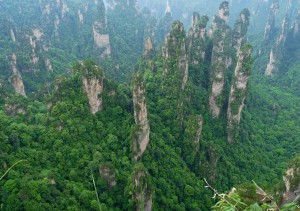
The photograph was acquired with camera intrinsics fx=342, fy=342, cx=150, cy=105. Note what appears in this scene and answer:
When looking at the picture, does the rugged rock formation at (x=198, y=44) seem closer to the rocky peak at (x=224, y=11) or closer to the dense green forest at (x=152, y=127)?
the dense green forest at (x=152, y=127)

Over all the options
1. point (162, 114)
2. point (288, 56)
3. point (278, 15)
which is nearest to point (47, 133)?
point (162, 114)

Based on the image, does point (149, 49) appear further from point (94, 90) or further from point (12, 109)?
point (12, 109)

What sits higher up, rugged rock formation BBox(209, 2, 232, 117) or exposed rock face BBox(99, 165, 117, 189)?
rugged rock formation BBox(209, 2, 232, 117)

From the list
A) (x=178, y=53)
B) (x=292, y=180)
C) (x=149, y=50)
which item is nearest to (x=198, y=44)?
(x=149, y=50)

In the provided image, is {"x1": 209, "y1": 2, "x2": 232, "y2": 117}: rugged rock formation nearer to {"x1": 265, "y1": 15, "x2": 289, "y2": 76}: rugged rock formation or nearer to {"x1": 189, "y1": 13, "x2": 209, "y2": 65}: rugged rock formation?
{"x1": 189, "y1": 13, "x2": 209, "y2": 65}: rugged rock formation

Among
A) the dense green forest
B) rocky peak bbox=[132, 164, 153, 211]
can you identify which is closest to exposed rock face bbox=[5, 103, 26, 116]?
the dense green forest

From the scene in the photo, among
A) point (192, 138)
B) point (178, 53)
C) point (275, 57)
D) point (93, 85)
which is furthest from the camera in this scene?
point (275, 57)
